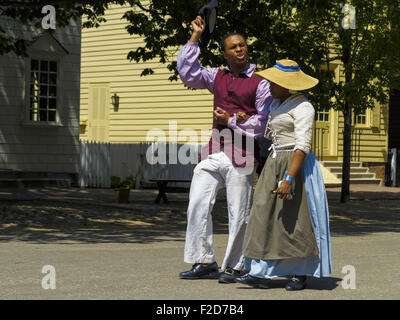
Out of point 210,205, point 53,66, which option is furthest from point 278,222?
point 53,66

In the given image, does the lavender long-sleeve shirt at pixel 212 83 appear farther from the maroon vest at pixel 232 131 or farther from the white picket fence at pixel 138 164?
the white picket fence at pixel 138 164

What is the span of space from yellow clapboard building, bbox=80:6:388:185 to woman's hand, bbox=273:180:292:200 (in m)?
19.7

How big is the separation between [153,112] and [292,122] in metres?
22.0

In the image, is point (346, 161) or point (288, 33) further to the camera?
point (346, 161)

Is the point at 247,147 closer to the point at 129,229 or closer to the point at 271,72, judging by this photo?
the point at 271,72

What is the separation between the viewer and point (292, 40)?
52.4 ft

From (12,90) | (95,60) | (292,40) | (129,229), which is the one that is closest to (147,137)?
(95,60)

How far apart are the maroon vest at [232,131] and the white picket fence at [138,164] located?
1667 centimetres

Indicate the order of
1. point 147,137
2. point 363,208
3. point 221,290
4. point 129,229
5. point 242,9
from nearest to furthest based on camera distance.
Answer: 1. point 221,290
2. point 129,229
3. point 242,9
4. point 363,208
5. point 147,137

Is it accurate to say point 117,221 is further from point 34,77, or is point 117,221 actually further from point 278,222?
point 34,77

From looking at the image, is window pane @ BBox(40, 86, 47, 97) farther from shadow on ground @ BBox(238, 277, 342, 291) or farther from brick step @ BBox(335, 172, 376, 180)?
shadow on ground @ BBox(238, 277, 342, 291)

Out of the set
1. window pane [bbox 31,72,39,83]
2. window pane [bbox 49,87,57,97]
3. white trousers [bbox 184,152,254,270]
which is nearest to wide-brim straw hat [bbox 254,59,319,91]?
white trousers [bbox 184,152,254,270]

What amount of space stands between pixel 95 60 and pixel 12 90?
27.6ft

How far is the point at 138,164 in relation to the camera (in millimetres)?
25016
